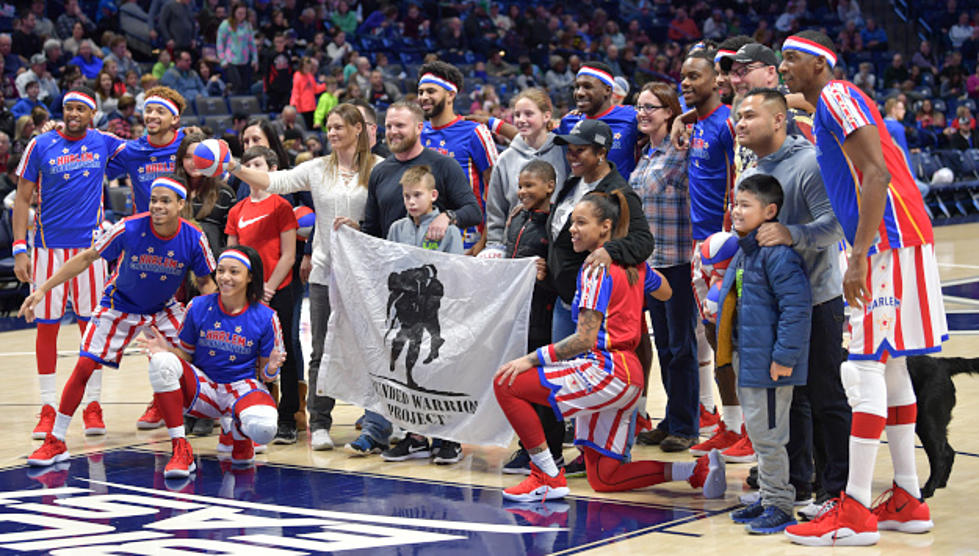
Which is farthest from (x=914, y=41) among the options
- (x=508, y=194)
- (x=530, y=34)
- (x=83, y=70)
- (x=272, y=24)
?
(x=508, y=194)

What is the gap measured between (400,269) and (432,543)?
2074 millimetres

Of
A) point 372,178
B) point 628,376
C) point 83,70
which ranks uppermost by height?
point 83,70

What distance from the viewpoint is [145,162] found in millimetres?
7945

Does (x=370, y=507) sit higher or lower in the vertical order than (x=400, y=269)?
lower

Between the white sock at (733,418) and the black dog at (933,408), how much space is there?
1.20m

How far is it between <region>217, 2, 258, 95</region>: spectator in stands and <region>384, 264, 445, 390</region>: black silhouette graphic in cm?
1182

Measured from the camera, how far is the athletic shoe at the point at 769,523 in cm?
511

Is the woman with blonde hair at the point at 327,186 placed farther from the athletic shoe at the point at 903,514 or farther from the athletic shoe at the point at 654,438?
the athletic shoe at the point at 903,514

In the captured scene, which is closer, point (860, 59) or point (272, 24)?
point (272, 24)

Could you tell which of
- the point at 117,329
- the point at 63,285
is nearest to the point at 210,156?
the point at 117,329

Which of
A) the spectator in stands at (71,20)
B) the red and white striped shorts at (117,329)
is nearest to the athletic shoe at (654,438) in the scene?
the red and white striped shorts at (117,329)

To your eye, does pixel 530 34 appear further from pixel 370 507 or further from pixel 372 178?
pixel 370 507

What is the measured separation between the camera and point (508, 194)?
6793mm

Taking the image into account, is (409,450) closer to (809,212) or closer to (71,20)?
(809,212)
